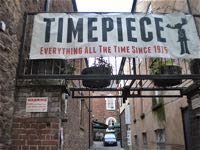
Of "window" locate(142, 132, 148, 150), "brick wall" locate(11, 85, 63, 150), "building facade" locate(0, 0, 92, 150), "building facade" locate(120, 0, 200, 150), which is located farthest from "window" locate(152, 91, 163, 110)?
"brick wall" locate(11, 85, 63, 150)

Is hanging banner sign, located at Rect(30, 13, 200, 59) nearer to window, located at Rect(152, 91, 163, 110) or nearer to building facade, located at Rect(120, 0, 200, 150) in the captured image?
building facade, located at Rect(120, 0, 200, 150)

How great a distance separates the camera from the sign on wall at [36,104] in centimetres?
506

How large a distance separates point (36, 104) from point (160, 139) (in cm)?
704

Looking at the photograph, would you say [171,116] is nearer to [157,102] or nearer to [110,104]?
[157,102]

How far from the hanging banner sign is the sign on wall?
31.9 inches

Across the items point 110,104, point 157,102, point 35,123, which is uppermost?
point 110,104

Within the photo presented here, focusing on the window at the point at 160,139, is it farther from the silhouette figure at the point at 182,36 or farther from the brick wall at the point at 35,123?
the brick wall at the point at 35,123

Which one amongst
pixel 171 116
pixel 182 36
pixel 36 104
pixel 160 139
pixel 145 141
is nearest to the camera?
pixel 36 104

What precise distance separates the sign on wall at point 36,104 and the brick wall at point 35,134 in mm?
187

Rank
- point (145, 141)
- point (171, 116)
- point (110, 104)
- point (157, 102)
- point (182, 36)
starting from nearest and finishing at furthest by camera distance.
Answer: point (182, 36) → point (171, 116) → point (157, 102) → point (145, 141) → point (110, 104)

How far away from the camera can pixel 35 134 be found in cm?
496

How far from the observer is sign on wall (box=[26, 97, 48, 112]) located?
5064 mm

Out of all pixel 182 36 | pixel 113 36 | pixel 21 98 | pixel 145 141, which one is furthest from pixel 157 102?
pixel 21 98

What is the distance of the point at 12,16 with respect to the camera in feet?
16.2
